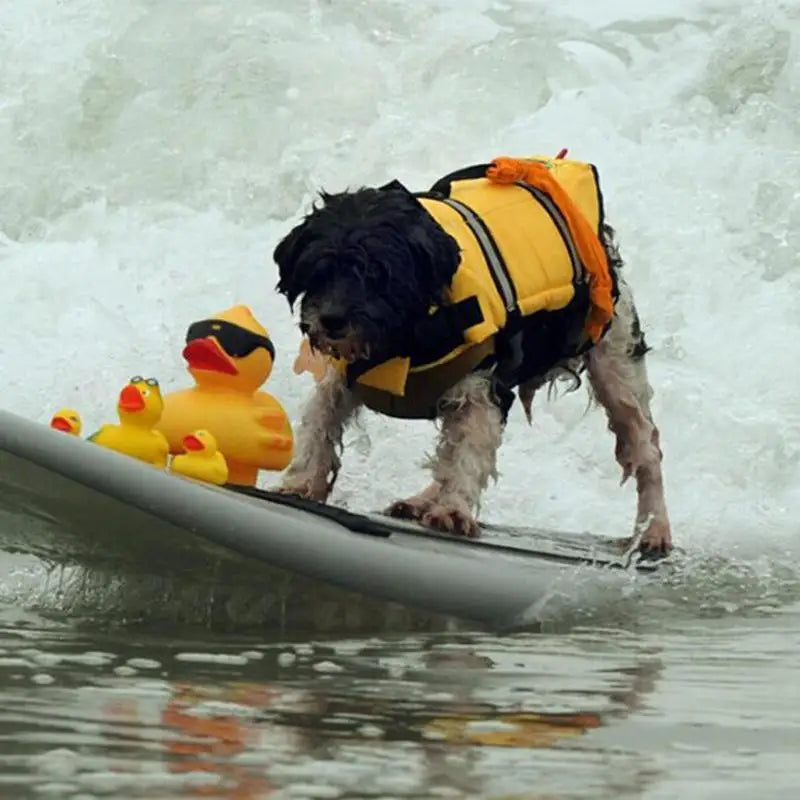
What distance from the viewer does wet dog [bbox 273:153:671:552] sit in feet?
17.4

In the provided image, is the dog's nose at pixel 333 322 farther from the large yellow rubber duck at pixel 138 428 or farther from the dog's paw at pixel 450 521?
the dog's paw at pixel 450 521

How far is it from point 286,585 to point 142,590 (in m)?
0.35

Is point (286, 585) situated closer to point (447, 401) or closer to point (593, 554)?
point (447, 401)

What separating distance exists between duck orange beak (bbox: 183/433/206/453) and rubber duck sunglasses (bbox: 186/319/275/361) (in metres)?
0.34

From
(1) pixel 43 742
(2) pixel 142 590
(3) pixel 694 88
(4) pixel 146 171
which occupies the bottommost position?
(1) pixel 43 742

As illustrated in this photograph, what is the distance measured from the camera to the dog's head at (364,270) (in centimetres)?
528

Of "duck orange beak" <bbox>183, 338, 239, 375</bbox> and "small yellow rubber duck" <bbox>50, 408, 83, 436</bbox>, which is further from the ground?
"duck orange beak" <bbox>183, 338, 239, 375</bbox>

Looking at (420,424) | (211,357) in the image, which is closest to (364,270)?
(211,357)

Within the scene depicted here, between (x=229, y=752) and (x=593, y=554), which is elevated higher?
(x=593, y=554)

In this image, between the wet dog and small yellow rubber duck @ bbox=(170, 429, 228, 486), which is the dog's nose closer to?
the wet dog

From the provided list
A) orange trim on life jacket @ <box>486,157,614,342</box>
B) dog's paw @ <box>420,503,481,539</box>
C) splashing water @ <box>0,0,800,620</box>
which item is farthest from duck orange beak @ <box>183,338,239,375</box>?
splashing water @ <box>0,0,800,620</box>

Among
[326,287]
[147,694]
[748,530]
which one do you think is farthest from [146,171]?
[147,694]

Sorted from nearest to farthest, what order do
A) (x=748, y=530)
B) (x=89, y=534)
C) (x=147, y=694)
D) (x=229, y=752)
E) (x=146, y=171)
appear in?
1. (x=229, y=752)
2. (x=147, y=694)
3. (x=89, y=534)
4. (x=748, y=530)
5. (x=146, y=171)

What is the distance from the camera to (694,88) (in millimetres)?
11914
